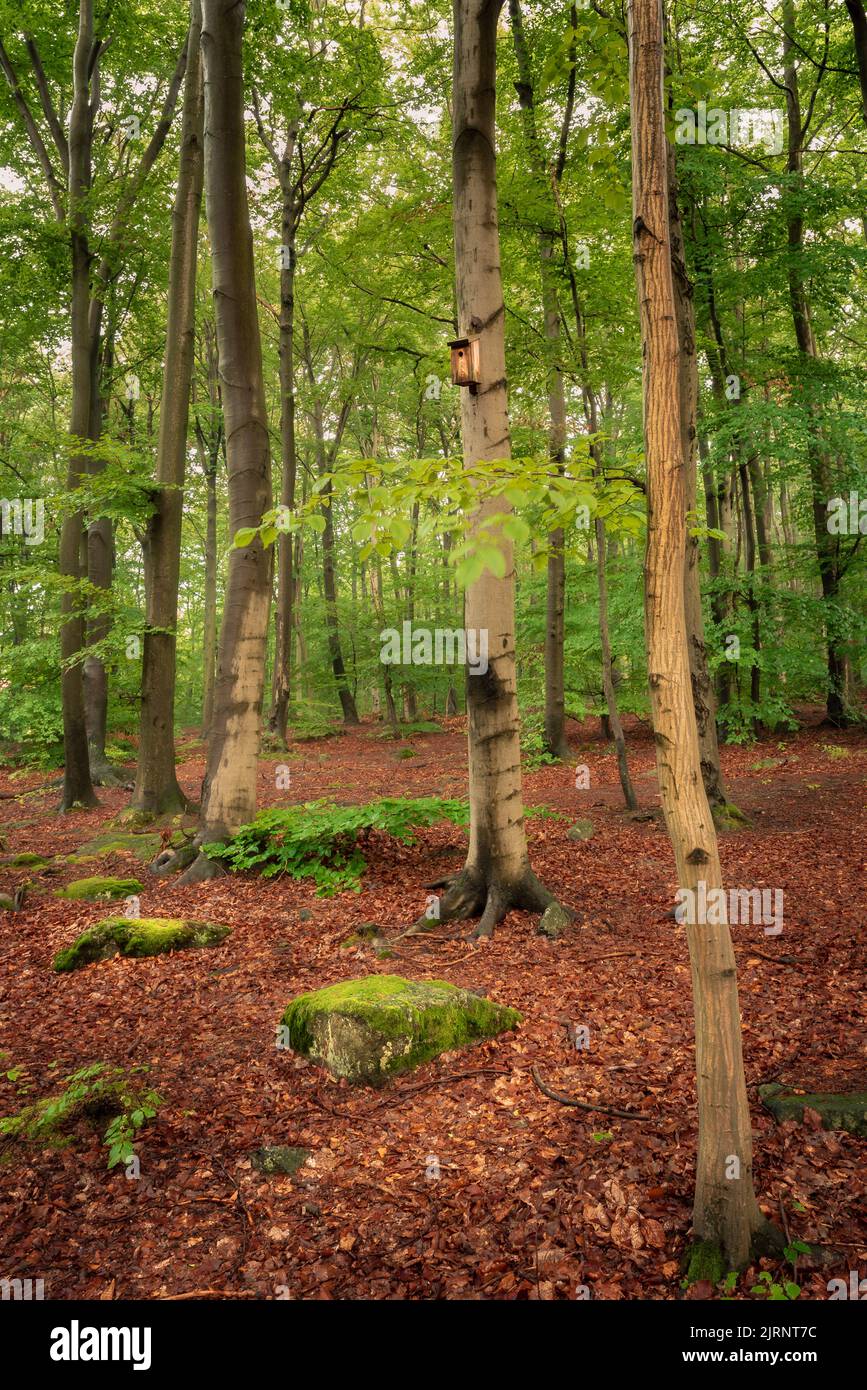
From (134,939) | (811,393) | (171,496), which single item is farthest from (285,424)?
(134,939)

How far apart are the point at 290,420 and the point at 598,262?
8.51 meters

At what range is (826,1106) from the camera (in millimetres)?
3125

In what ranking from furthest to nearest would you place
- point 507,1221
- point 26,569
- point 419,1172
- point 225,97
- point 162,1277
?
point 26,569 → point 225,97 → point 419,1172 → point 507,1221 → point 162,1277

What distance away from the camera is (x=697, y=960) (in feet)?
7.87

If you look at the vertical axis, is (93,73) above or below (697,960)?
above

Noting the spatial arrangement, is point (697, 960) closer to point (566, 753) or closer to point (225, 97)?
point (225, 97)

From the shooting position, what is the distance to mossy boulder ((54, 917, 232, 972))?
5500mm

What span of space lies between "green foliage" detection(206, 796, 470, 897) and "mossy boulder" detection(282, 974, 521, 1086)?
8.60ft

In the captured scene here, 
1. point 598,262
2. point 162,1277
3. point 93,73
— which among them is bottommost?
point 162,1277

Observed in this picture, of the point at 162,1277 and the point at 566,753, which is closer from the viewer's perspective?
the point at 162,1277

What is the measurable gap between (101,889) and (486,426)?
600 centimetres

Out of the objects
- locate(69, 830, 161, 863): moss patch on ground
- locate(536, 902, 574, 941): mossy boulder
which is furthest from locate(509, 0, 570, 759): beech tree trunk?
locate(69, 830, 161, 863): moss patch on ground

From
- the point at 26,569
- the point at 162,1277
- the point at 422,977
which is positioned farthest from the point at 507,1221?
the point at 26,569

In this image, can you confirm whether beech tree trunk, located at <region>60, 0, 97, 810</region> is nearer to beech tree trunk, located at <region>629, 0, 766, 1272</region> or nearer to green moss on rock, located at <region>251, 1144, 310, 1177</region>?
green moss on rock, located at <region>251, 1144, 310, 1177</region>
